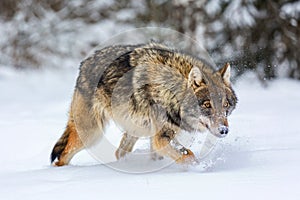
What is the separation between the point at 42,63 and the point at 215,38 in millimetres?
3453

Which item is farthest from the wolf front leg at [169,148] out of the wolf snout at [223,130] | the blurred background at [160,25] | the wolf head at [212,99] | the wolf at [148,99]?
the blurred background at [160,25]

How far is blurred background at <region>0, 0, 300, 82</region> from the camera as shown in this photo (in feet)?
38.7

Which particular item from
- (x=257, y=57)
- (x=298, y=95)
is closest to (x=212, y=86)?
(x=298, y=95)

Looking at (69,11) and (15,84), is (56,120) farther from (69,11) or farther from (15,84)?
(69,11)

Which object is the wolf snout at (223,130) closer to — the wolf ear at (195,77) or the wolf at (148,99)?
the wolf at (148,99)

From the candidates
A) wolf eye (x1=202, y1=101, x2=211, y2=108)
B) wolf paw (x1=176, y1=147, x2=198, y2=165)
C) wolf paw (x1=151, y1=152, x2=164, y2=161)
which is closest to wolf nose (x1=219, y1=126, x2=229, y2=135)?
wolf eye (x1=202, y1=101, x2=211, y2=108)

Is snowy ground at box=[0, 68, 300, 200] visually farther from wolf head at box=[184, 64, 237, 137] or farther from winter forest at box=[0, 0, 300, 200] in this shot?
wolf head at box=[184, 64, 237, 137]

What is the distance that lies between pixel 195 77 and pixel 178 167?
0.74 meters

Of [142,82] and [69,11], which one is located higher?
[69,11]

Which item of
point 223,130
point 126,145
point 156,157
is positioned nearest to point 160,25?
point 126,145

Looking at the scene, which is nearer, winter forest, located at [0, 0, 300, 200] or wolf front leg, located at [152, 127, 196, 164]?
winter forest, located at [0, 0, 300, 200]

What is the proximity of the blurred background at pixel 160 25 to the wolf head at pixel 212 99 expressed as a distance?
5.92 meters

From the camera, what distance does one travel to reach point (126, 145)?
6289mm

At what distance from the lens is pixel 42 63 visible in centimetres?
1301
